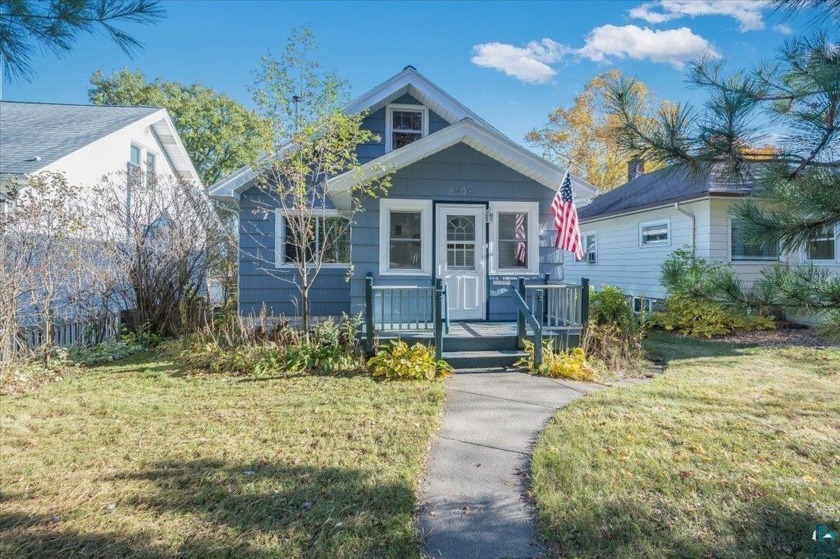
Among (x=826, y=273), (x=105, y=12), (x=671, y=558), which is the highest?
(x=105, y=12)

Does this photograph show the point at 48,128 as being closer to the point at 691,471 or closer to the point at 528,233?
the point at 528,233

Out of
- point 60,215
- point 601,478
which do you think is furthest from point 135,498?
point 60,215

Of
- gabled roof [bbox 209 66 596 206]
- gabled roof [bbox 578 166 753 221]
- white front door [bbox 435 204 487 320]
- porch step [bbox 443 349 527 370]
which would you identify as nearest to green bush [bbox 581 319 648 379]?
porch step [bbox 443 349 527 370]

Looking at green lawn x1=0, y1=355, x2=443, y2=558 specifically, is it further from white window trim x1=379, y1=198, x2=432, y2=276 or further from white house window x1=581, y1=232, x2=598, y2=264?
white house window x1=581, y1=232, x2=598, y2=264

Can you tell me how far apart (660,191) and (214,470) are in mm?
14552

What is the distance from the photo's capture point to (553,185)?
855cm

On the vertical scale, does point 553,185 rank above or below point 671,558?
above

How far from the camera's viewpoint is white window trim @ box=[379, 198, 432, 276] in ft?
27.0

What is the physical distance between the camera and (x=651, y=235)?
1434 cm

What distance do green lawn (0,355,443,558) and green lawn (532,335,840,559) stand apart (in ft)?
3.79

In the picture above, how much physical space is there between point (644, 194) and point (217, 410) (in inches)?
576

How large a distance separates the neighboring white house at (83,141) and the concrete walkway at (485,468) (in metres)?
9.27

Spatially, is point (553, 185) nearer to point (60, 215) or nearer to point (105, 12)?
point (105, 12)

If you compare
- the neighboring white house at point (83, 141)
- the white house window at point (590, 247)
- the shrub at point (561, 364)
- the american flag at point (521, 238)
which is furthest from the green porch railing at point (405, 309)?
the white house window at point (590, 247)
